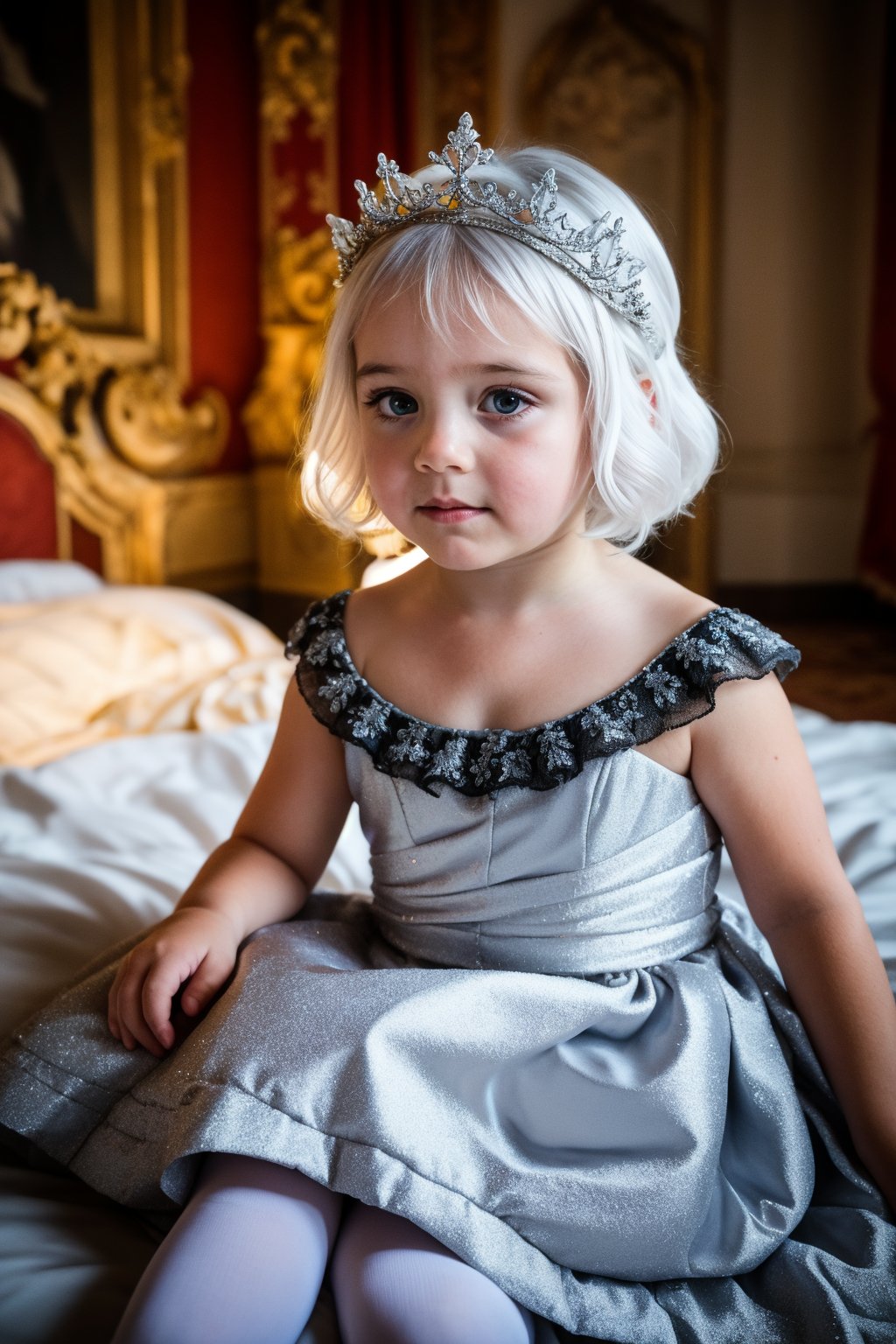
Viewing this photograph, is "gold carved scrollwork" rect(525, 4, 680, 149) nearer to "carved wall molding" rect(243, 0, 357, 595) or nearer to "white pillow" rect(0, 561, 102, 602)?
"carved wall molding" rect(243, 0, 357, 595)

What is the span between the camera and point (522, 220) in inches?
39.0

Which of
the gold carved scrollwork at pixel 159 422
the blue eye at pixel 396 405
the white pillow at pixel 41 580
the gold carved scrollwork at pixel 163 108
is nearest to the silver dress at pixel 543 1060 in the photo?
the blue eye at pixel 396 405

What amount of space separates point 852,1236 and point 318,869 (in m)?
0.56

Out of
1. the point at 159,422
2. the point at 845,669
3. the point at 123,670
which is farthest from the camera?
the point at 845,669

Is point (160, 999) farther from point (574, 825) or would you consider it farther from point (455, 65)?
point (455, 65)

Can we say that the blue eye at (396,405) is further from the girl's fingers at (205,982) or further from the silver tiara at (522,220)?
the girl's fingers at (205,982)

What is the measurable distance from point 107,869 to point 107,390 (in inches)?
82.5

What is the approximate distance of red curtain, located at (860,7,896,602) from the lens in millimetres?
4762

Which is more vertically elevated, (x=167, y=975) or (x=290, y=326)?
(x=290, y=326)

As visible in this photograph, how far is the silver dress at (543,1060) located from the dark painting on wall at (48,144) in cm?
240

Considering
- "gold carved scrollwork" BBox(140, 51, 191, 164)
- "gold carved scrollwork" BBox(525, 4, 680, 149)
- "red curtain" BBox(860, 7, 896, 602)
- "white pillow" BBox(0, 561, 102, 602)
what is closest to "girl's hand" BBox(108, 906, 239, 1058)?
"white pillow" BBox(0, 561, 102, 602)

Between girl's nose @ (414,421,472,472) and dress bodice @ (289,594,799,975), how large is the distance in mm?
233

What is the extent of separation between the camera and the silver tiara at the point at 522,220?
0.98m

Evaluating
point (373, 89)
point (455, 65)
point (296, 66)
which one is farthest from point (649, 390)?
point (455, 65)
